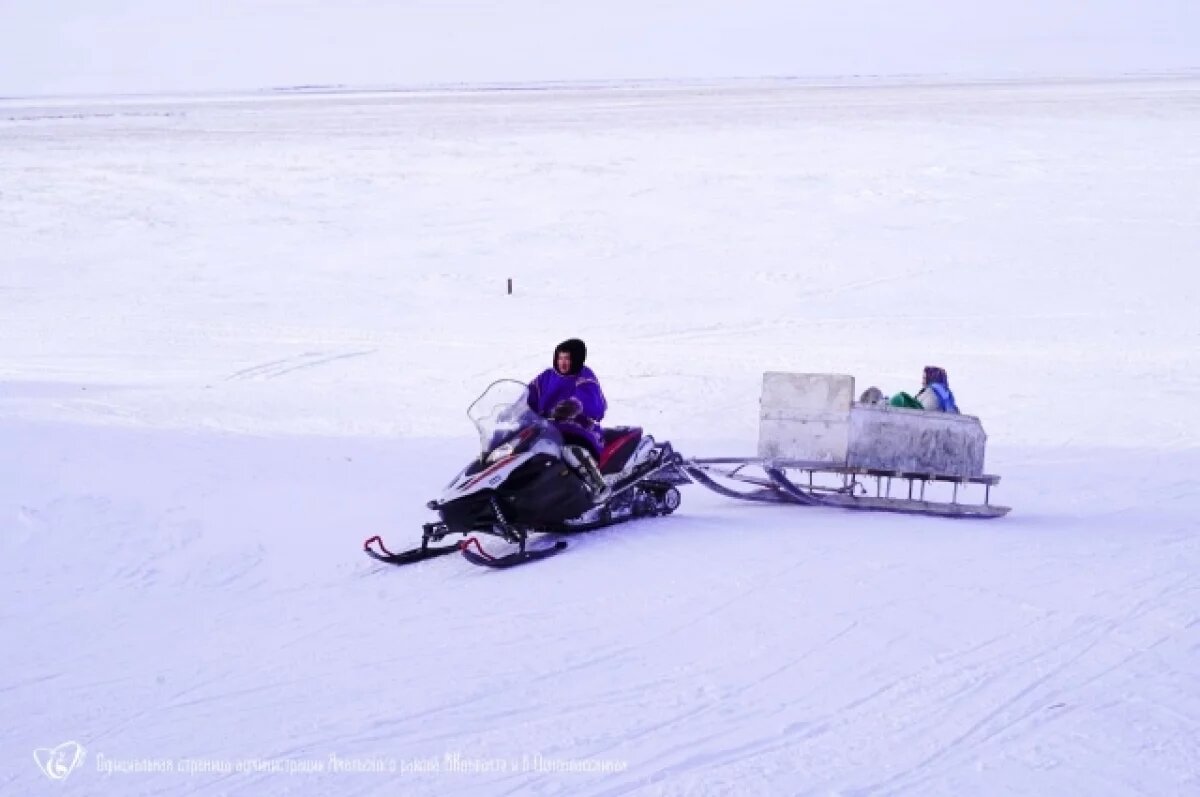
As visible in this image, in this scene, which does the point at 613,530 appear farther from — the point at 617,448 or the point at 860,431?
the point at 860,431

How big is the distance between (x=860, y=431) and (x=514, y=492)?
8.04 ft

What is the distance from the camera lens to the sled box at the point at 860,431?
878 centimetres

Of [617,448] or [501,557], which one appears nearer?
[501,557]

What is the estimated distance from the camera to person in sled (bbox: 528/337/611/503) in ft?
27.0

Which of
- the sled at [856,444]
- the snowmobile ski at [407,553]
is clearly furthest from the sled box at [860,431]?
the snowmobile ski at [407,553]

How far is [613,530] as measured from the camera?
8523 millimetres

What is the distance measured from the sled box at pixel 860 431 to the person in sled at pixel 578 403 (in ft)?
3.78

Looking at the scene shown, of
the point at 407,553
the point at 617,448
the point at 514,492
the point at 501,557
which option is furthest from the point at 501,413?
the point at 617,448

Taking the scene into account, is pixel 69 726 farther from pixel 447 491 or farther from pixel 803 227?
pixel 803 227

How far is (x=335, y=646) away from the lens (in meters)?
6.17

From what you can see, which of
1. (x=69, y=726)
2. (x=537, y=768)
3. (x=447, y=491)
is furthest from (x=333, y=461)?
(x=537, y=768)

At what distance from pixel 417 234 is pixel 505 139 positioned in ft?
44.1

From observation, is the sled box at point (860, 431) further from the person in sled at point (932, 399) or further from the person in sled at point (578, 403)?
the person in sled at point (578, 403)

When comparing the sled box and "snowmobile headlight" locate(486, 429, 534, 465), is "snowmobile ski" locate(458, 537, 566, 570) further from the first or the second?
the sled box
